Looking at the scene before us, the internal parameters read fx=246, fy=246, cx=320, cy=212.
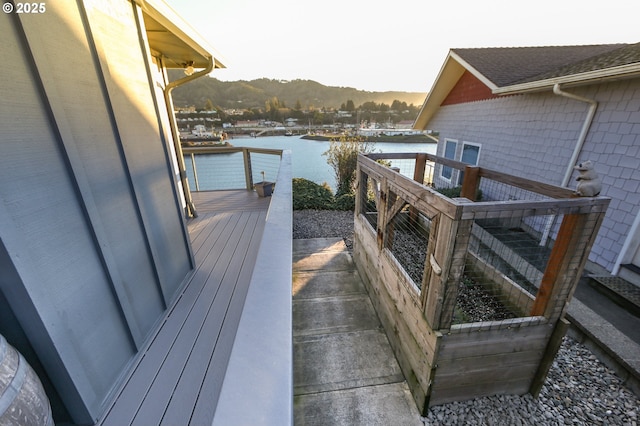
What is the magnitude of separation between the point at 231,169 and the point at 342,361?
422 centimetres

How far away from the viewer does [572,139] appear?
3908mm

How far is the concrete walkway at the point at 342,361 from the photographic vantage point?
6.34 feet

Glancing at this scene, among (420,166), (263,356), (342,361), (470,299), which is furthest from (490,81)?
(263,356)

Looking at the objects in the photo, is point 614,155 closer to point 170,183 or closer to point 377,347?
point 377,347

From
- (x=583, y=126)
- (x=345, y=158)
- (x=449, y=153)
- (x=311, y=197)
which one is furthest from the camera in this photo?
(x=345, y=158)

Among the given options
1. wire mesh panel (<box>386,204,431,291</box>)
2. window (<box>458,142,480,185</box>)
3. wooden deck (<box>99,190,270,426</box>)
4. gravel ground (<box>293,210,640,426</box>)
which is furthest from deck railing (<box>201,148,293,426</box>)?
window (<box>458,142,480,185</box>)

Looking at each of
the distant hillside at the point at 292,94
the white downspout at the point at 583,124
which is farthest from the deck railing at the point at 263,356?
the distant hillside at the point at 292,94

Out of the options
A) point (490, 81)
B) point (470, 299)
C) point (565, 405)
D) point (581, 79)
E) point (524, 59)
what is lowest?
point (565, 405)

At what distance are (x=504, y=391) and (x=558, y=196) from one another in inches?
63.9

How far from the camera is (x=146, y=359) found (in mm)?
1508

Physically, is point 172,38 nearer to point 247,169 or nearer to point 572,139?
point 247,169

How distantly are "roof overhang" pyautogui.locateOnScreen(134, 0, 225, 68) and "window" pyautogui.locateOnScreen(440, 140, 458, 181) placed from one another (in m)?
6.19

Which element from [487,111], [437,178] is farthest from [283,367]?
[437,178]

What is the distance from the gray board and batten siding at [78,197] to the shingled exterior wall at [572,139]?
17.6 ft
